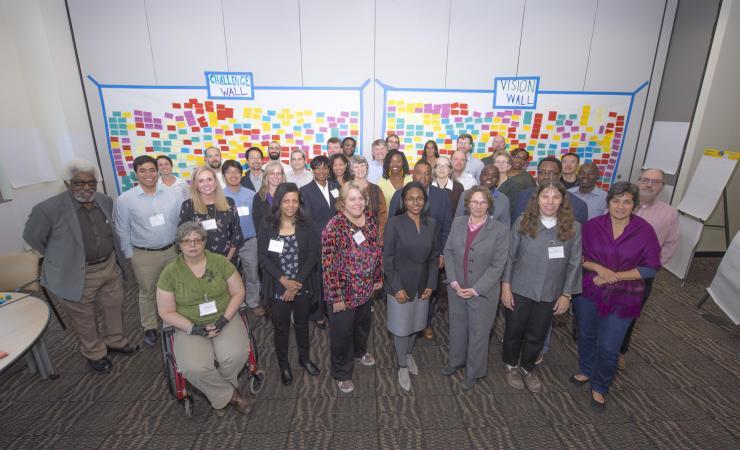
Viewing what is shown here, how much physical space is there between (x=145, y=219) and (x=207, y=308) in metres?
1.23

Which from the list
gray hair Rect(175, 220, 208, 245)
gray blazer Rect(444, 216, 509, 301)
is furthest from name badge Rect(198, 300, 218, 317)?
gray blazer Rect(444, 216, 509, 301)

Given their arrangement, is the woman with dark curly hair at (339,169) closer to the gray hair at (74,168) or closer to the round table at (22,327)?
the gray hair at (74,168)

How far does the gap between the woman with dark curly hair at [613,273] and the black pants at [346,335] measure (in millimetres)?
1694

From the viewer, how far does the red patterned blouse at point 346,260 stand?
240 cm

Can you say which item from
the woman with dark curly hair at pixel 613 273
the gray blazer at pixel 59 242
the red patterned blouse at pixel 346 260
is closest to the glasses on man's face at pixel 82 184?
the gray blazer at pixel 59 242

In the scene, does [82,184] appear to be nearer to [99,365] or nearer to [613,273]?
[99,365]

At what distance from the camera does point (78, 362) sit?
3082mm

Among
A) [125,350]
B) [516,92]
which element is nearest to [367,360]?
[125,350]

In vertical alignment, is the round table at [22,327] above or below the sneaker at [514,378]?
above

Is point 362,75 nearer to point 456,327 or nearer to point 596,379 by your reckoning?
point 456,327

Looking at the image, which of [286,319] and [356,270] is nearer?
[356,270]

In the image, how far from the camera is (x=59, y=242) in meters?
2.62

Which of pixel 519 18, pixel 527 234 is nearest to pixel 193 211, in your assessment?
pixel 527 234

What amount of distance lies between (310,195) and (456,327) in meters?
1.89
